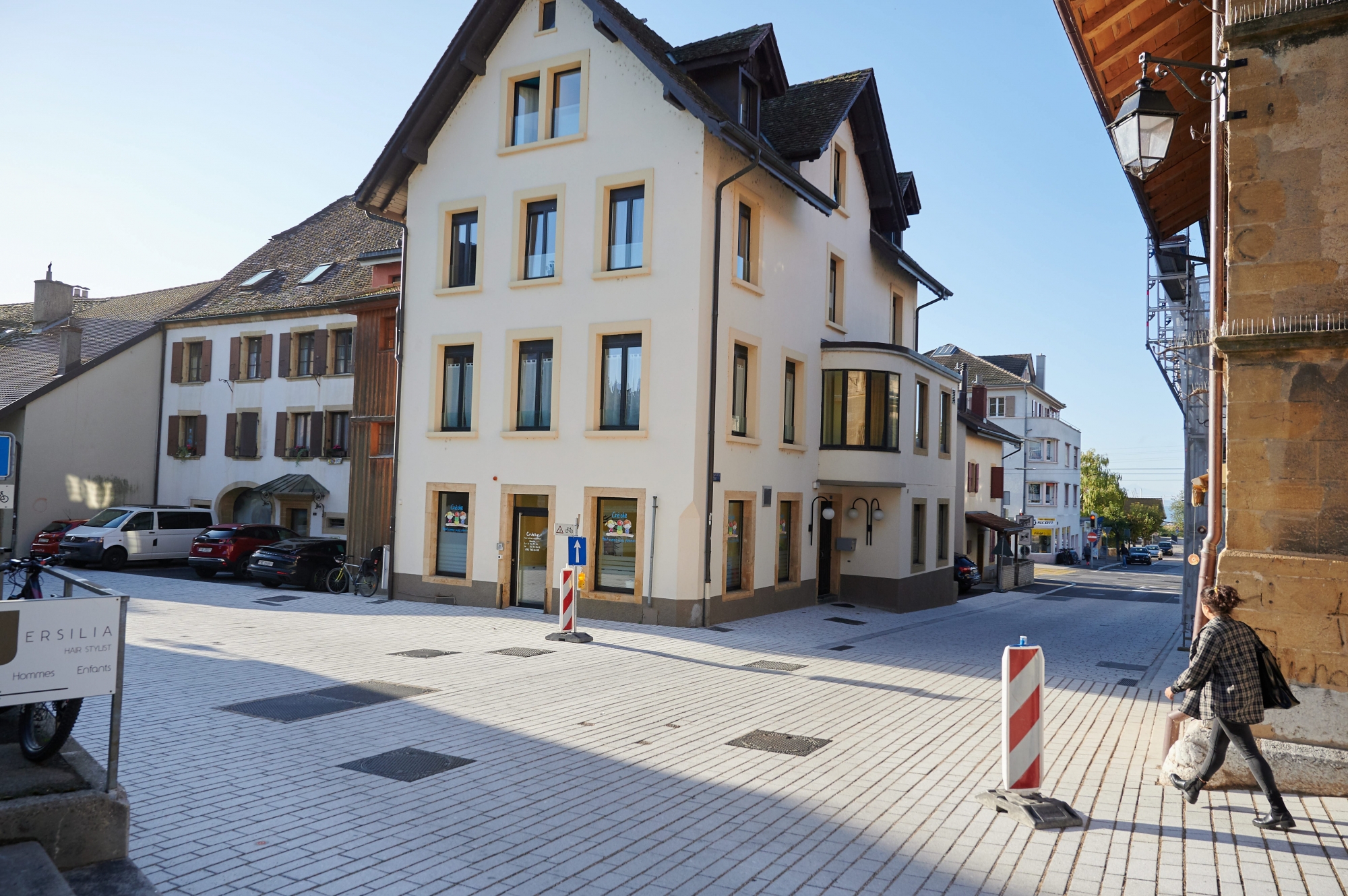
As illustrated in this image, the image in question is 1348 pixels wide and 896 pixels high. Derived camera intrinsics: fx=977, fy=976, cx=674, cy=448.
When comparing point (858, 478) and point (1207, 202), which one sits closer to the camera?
point (1207, 202)

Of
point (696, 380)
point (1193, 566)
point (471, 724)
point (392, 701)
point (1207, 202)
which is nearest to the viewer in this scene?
point (471, 724)

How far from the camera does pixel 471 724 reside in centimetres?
905

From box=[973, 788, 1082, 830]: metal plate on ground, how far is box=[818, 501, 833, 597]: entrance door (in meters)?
16.7

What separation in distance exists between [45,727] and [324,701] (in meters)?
4.44

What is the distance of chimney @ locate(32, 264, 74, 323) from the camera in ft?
130

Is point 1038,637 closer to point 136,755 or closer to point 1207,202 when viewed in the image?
point 1207,202

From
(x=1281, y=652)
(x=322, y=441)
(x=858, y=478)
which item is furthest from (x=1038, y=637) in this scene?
(x=322, y=441)

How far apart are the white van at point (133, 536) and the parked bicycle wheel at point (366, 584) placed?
8.14 metres

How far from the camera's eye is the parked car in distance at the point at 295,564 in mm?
22594

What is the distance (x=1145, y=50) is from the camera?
36.2 ft

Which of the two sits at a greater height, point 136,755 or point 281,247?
point 281,247

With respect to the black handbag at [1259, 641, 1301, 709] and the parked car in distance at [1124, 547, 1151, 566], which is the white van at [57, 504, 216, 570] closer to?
the black handbag at [1259, 641, 1301, 709]

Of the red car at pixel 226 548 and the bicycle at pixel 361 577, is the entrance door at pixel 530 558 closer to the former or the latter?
the bicycle at pixel 361 577

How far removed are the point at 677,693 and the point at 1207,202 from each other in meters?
10.9
